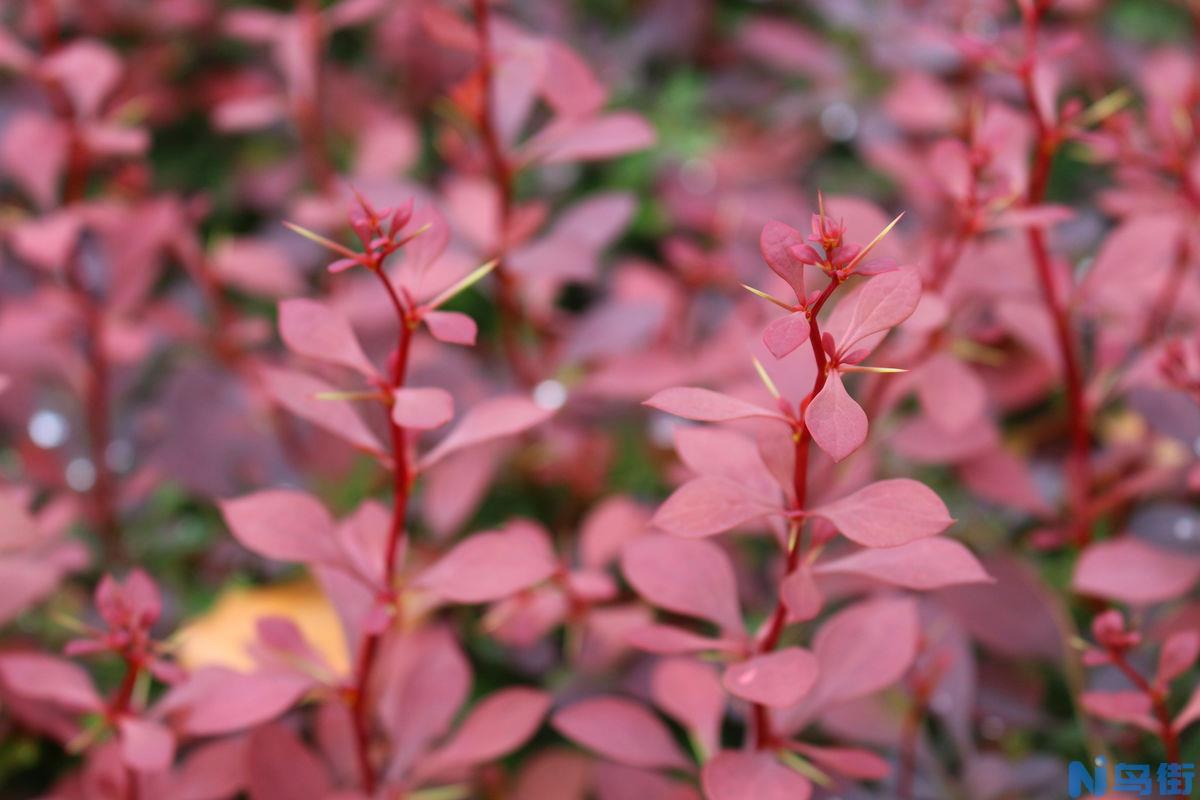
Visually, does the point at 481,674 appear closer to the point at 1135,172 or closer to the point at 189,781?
the point at 189,781

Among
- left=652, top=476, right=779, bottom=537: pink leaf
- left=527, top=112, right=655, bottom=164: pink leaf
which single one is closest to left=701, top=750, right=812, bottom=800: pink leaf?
left=652, top=476, right=779, bottom=537: pink leaf

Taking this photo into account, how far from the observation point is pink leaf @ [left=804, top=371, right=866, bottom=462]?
0.49 metres

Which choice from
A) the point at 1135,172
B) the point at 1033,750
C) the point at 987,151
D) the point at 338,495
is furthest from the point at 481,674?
the point at 1135,172

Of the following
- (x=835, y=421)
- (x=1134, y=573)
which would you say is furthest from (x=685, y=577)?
(x=1134, y=573)

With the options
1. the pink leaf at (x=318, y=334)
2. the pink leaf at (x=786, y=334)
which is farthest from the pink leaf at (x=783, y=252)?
the pink leaf at (x=318, y=334)

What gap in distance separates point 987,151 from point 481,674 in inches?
24.0

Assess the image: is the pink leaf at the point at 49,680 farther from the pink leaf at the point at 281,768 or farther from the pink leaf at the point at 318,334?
the pink leaf at the point at 318,334

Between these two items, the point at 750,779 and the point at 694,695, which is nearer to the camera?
the point at 750,779

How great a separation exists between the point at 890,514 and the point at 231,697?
437mm

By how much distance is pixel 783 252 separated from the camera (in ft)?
1.67

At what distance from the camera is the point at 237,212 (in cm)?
138

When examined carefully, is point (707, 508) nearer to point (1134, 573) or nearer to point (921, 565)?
point (921, 565)

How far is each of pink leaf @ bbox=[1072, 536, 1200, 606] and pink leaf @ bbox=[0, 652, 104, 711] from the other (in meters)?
0.70

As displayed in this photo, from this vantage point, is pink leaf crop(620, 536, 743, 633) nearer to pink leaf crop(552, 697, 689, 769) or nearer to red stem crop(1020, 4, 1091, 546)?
pink leaf crop(552, 697, 689, 769)
